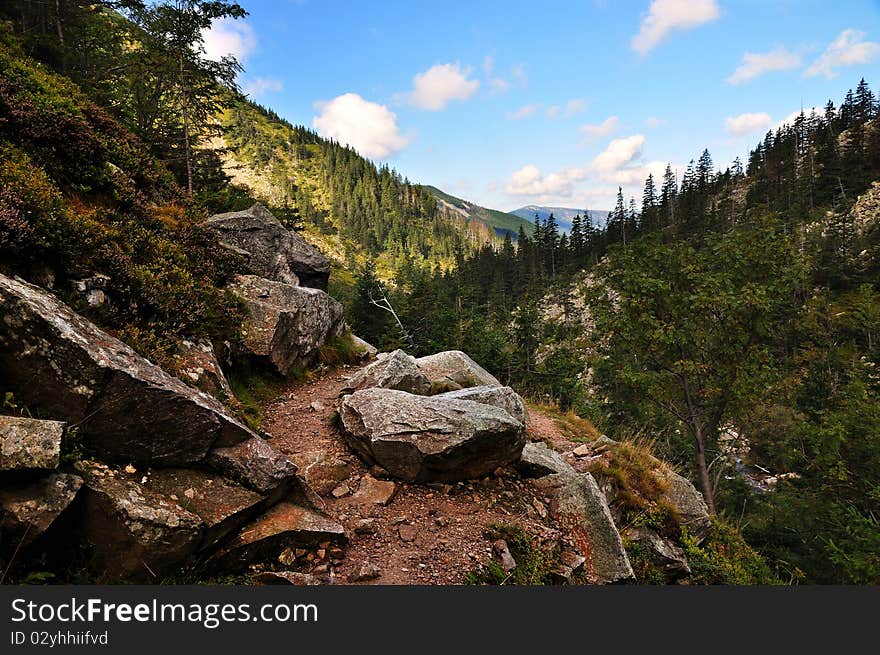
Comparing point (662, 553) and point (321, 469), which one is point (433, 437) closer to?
point (321, 469)

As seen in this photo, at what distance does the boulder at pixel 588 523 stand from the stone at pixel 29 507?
7232 millimetres

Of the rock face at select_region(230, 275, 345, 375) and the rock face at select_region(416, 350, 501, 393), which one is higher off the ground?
the rock face at select_region(230, 275, 345, 375)

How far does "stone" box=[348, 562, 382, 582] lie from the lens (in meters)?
5.19

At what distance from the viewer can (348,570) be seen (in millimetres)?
5359

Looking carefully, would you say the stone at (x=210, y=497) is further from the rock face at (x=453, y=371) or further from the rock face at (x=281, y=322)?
the rock face at (x=453, y=371)

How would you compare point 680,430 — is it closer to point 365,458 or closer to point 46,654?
point 365,458

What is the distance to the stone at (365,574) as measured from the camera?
204 inches

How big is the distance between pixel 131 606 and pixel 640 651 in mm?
4733

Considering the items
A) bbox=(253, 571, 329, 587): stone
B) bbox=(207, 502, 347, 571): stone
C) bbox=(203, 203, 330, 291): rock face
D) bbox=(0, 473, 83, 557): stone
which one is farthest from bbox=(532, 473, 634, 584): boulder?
bbox=(203, 203, 330, 291): rock face

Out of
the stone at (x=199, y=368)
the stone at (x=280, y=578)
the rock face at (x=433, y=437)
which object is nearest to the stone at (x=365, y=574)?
the stone at (x=280, y=578)

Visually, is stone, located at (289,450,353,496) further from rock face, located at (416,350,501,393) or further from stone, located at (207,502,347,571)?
rock face, located at (416,350,501,393)

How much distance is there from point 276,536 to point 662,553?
803 centimetres

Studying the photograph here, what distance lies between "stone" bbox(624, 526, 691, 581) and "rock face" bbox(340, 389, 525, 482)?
348 centimetres

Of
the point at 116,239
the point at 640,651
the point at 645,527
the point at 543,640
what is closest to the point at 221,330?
the point at 116,239
